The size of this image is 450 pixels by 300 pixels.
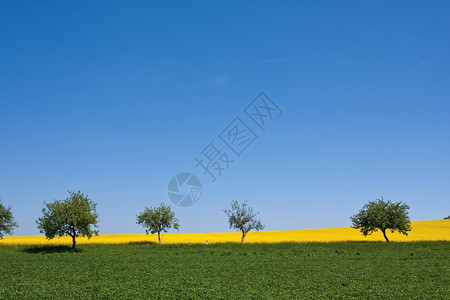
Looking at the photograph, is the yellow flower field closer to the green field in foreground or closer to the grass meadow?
the grass meadow

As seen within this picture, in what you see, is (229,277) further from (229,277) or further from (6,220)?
(6,220)

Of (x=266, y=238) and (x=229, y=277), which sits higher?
(x=266, y=238)

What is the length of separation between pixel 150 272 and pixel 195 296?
480 inches

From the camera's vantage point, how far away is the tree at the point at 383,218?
7156 cm

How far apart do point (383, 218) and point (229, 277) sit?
164ft

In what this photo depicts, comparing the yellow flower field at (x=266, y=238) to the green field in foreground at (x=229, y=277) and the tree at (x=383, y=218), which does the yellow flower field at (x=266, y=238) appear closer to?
the tree at (x=383, y=218)

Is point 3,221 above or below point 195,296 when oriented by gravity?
above

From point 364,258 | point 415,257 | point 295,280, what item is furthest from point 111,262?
point 415,257

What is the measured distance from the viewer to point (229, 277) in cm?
3011

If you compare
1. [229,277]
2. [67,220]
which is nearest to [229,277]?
[229,277]

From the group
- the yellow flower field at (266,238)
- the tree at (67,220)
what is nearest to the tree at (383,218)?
the yellow flower field at (266,238)

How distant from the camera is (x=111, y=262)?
41.4m

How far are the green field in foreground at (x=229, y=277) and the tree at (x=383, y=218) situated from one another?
26864 mm

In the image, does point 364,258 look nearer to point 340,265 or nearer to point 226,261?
point 340,265
